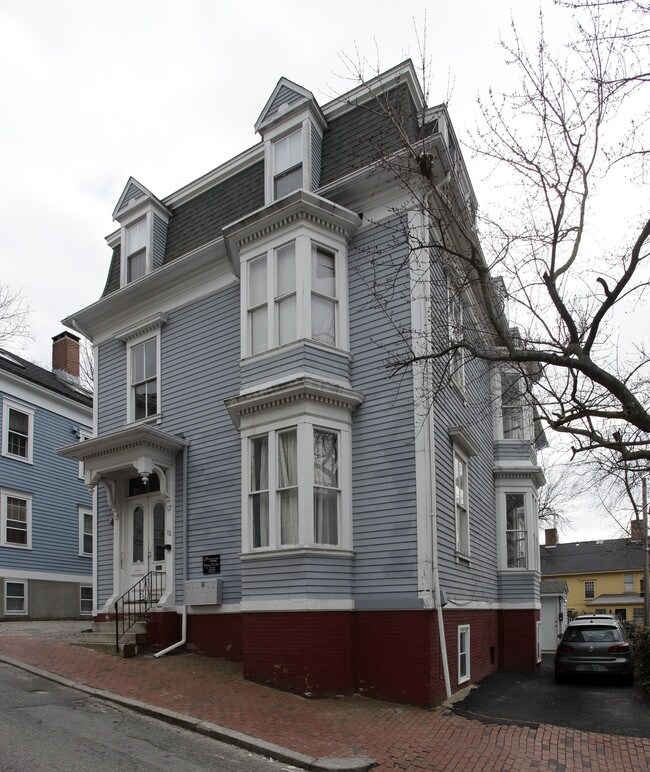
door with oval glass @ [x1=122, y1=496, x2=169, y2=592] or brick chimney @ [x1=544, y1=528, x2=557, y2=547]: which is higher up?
door with oval glass @ [x1=122, y1=496, x2=169, y2=592]

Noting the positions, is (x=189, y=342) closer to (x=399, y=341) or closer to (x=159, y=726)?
(x=399, y=341)

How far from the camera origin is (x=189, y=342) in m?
15.4

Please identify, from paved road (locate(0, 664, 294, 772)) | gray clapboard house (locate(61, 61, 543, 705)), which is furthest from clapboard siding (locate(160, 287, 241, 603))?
paved road (locate(0, 664, 294, 772))

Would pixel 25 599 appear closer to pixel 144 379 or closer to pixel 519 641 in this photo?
pixel 144 379

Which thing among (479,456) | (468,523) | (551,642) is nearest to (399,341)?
(468,523)

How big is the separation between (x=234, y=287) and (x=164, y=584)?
240 inches

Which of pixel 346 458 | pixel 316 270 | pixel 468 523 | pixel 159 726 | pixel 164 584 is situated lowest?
pixel 159 726

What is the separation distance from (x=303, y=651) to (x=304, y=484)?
250 centimetres

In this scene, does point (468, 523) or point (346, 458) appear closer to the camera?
point (346, 458)

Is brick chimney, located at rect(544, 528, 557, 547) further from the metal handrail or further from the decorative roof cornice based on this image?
the decorative roof cornice

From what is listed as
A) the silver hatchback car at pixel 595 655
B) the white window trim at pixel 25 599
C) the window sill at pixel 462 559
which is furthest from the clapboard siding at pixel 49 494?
the silver hatchback car at pixel 595 655

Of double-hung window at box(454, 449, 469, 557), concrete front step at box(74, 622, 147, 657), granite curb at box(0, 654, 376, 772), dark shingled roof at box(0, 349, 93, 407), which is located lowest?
granite curb at box(0, 654, 376, 772)

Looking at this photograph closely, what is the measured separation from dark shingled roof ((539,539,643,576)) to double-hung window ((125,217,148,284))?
5187 centimetres

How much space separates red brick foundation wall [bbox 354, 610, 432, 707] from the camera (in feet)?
35.0
